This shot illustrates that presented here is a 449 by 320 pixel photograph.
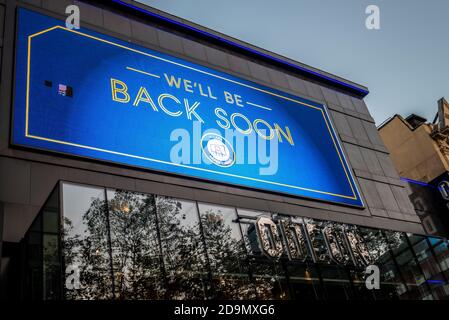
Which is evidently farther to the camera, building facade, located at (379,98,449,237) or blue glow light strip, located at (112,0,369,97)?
building facade, located at (379,98,449,237)

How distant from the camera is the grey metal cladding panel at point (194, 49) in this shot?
82.9 feet

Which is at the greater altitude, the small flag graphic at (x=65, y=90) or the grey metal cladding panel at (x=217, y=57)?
the grey metal cladding panel at (x=217, y=57)

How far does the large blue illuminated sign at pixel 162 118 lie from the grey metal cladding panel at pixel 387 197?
2259 mm

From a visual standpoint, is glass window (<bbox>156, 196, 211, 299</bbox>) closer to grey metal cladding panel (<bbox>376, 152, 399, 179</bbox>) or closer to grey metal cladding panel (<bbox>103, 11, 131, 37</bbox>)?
grey metal cladding panel (<bbox>103, 11, 131, 37</bbox>)

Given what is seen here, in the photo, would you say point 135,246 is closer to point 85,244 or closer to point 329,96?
point 85,244

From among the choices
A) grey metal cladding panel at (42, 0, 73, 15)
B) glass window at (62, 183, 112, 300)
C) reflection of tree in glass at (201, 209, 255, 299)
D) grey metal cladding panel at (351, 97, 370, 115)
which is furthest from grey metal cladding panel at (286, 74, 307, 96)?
glass window at (62, 183, 112, 300)

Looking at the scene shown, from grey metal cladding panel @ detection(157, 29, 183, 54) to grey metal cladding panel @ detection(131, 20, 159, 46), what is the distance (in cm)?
28

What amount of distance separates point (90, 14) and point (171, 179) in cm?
944

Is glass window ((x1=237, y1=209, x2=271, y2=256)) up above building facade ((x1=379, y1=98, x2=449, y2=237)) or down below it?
below

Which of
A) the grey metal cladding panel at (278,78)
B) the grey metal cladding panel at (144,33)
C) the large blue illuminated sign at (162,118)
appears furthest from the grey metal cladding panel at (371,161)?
the grey metal cladding panel at (144,33)

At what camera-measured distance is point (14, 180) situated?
1517 cm

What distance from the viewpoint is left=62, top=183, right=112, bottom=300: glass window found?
1262 centimetres

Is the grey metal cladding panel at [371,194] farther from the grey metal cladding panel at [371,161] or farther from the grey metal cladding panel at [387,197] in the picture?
the grey metal cladding panel at [371,161]
